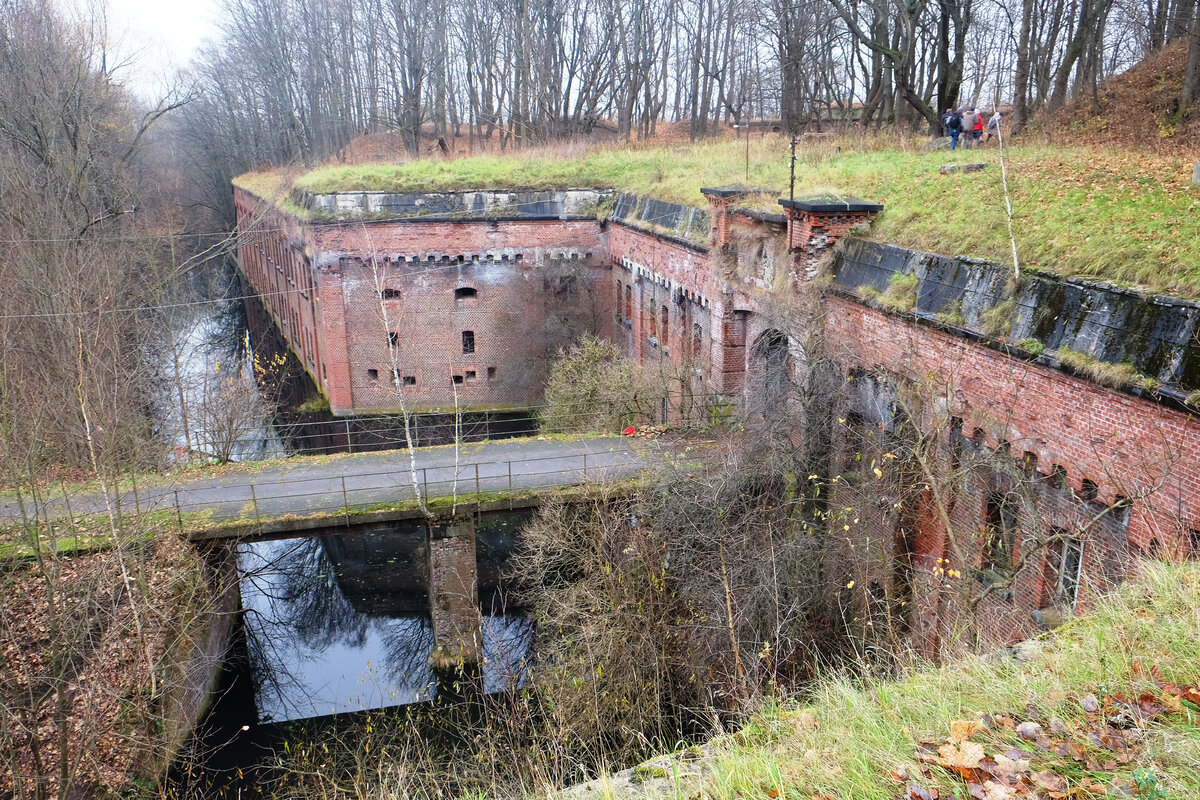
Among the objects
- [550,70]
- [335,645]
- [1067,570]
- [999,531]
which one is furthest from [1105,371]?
[550,70]

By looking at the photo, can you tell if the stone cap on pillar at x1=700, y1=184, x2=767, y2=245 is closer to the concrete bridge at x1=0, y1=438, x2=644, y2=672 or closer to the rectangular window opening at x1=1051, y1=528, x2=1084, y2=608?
the concrete bridge at x1=0, y1=438, x2=644, y2=672

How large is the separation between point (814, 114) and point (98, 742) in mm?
34328

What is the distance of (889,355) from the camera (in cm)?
1079

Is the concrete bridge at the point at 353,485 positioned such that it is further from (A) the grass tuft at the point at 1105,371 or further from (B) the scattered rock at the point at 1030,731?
(B) the scattered rock at the point at 1030,731

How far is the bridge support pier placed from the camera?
1284 centimetres

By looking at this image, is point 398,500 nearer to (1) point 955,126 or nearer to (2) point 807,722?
(2) point 807,722

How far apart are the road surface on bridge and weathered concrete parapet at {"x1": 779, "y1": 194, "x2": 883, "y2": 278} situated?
4.25 m

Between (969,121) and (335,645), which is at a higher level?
(969,121)

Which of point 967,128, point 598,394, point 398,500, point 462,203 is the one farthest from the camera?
point 462,203

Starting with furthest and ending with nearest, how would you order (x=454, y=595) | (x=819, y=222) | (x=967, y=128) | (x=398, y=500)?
(x=967, y=128)
(x=454, y=595)
(x=398, y=500)
(x=819, y=222)

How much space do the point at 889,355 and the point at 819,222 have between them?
8.56 feet

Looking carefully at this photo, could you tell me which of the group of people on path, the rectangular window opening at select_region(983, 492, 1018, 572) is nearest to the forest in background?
the group of people on path

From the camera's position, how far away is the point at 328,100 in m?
46.7

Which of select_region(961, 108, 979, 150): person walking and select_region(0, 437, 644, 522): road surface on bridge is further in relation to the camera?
select_region(961, 108, 979, 150): person walking
